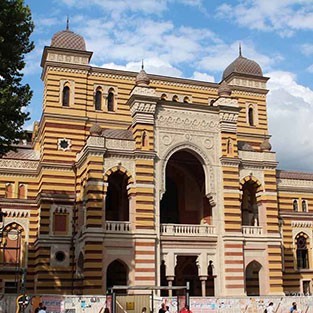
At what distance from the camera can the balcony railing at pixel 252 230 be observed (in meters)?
35.1

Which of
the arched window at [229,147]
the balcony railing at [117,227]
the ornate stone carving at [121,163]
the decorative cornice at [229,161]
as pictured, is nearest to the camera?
the balcony railing at [117,227]

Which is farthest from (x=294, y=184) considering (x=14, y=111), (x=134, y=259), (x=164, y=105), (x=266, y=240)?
(x=14, y=111)

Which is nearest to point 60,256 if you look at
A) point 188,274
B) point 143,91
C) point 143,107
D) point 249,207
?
point 188,274

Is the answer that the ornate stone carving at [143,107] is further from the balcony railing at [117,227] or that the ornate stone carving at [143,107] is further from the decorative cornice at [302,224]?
the decorative cornice at [302,224]

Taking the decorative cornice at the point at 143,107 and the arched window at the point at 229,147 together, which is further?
the arched window at the point at 229,147

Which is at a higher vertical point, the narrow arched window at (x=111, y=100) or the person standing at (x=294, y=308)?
the narrow arched window at (x=111, y=100)

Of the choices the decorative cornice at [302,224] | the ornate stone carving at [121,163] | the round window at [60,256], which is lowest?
the round window at [60,256]

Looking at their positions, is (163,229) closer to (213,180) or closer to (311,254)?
(213,180)

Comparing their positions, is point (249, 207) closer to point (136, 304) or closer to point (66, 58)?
point (136, 304)

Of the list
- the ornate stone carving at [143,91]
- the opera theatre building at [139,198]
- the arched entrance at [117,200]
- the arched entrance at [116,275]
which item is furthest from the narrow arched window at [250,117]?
the arched entrance at [116,275]

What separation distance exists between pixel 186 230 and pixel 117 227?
458 cm

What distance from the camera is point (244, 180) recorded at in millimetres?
36062

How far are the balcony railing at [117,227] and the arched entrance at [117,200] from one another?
444 centimetres

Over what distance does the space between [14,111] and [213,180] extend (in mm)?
16384
